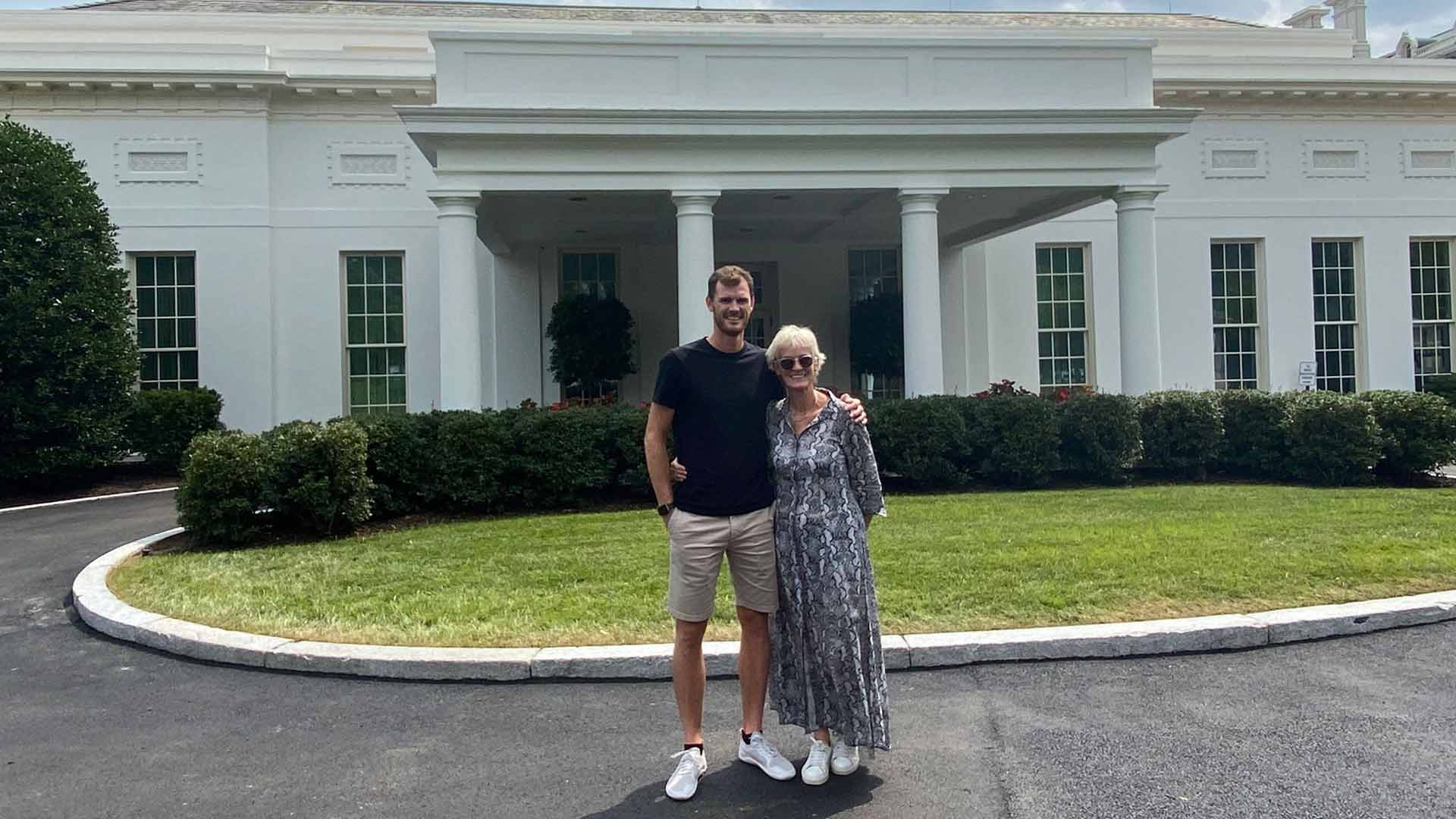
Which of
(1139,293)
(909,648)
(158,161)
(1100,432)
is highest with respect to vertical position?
(158,161)

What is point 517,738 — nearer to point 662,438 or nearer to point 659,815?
point 659,815

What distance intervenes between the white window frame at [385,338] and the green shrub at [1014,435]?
10534mm

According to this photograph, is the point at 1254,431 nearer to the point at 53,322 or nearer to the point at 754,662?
the point at 754,662

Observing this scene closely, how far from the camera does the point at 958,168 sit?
13305 mm

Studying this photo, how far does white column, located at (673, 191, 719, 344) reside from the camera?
42.1 ft

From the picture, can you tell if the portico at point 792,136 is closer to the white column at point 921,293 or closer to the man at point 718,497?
the white column at point 921,293

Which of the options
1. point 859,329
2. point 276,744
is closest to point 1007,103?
point 859,329

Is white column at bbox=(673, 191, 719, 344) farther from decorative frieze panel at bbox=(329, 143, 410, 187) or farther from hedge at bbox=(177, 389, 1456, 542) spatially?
decorative frieze panel at bbox=(329, 143, 410, 187)

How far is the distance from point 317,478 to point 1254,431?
1078 cm

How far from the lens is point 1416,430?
1182 cm

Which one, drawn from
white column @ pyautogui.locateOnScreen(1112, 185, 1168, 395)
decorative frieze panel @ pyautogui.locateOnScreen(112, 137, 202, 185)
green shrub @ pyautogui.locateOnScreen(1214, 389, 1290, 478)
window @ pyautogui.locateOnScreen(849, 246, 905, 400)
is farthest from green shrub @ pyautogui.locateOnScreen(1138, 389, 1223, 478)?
decorative frieze panel @ pyautogui.locateOnScreen(112, 137, 202, 185)

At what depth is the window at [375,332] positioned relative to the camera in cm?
1781

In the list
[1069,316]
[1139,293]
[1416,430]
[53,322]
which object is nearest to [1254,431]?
[1416,430]

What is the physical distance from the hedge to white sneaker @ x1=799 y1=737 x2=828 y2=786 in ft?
21.7
